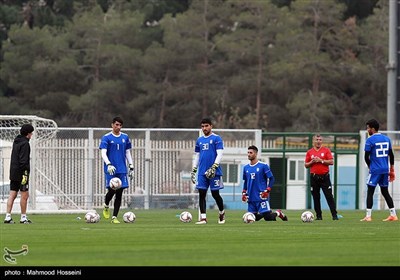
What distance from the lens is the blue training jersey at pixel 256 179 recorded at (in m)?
26.8

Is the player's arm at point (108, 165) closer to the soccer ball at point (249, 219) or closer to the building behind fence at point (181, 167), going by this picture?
the soccer ball at point (249, 219)

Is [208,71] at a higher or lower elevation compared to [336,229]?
higher

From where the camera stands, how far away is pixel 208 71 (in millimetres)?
73625

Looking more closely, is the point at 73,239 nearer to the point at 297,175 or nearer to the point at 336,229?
the point at 336,229

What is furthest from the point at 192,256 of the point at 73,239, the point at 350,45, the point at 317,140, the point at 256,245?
the point at 350,45

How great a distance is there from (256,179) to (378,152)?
2.83m

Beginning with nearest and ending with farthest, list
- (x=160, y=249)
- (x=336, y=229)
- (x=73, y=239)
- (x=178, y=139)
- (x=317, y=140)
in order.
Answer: (x=160, y=249)
(x=73, y=239)
(x=336, y=229)
(x=317, y=140)
(x=178, y=139)

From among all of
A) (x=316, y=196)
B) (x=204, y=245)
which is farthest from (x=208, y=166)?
(x=204, y=245)

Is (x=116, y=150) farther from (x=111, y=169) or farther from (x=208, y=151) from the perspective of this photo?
(x=208, y=151)

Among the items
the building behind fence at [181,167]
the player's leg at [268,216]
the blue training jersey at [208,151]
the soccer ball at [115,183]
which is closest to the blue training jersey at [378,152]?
the player's leg at [268,216]

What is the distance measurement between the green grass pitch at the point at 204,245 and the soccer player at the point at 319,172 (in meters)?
3.81

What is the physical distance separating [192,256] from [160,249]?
3.65 ft

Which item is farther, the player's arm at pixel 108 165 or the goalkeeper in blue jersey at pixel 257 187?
the goalkeeper in blue jersey at pixel 257 187

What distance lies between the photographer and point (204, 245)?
18312 millimetres
